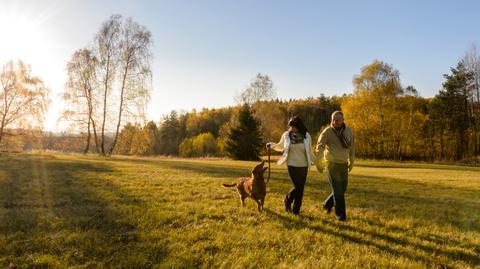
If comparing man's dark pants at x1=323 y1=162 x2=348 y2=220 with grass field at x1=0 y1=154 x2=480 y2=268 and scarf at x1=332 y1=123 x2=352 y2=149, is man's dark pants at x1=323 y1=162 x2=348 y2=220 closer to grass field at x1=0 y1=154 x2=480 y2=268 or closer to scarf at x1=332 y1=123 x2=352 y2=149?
grass field at x1=0 y1=154 x2=480 y2=268

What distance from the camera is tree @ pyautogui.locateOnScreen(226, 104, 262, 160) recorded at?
45.1 meters

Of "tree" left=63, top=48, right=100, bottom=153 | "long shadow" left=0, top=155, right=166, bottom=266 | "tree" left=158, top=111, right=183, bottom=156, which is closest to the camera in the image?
"long shadow" left=0, top=155, right=166, bottom=266

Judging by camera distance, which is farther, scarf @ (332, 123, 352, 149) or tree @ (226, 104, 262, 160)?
tree @ (226, 104, 262, 160)

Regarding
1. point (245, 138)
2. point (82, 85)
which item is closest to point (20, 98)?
point (82, 85)

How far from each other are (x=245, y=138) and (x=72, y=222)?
3906 cm

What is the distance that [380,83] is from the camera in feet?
144

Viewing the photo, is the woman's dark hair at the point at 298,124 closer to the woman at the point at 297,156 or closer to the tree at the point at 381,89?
the woman at the point at 297,156

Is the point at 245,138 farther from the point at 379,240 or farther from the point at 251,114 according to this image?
the point at 379,240

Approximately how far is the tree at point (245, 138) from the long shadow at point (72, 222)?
114 ft

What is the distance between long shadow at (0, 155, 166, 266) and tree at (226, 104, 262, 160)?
34.6 m

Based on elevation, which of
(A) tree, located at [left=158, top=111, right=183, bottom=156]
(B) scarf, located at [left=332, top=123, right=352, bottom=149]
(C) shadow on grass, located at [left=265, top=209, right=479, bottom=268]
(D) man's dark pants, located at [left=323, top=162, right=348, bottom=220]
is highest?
(A) tree, located at [left=158, top=111, right=183, bottom=156]

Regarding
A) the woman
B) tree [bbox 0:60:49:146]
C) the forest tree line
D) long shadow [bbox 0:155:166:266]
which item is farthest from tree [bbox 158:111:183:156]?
the woman

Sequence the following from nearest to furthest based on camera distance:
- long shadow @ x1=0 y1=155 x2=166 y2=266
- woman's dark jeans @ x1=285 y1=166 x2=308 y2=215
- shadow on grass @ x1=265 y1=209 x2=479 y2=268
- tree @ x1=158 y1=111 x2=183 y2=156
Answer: long shadow @ x1=0 y1=155 x2=166 y2=266 < shadow on grass @ x1=265 y1=209 x2=479 y2=268 < woman's dark jeans @ x1=285 y1=166 x2=308 y2=215 < tree @ x1=158 y1=111 x2=183 y2=156

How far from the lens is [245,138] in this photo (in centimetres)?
4506
